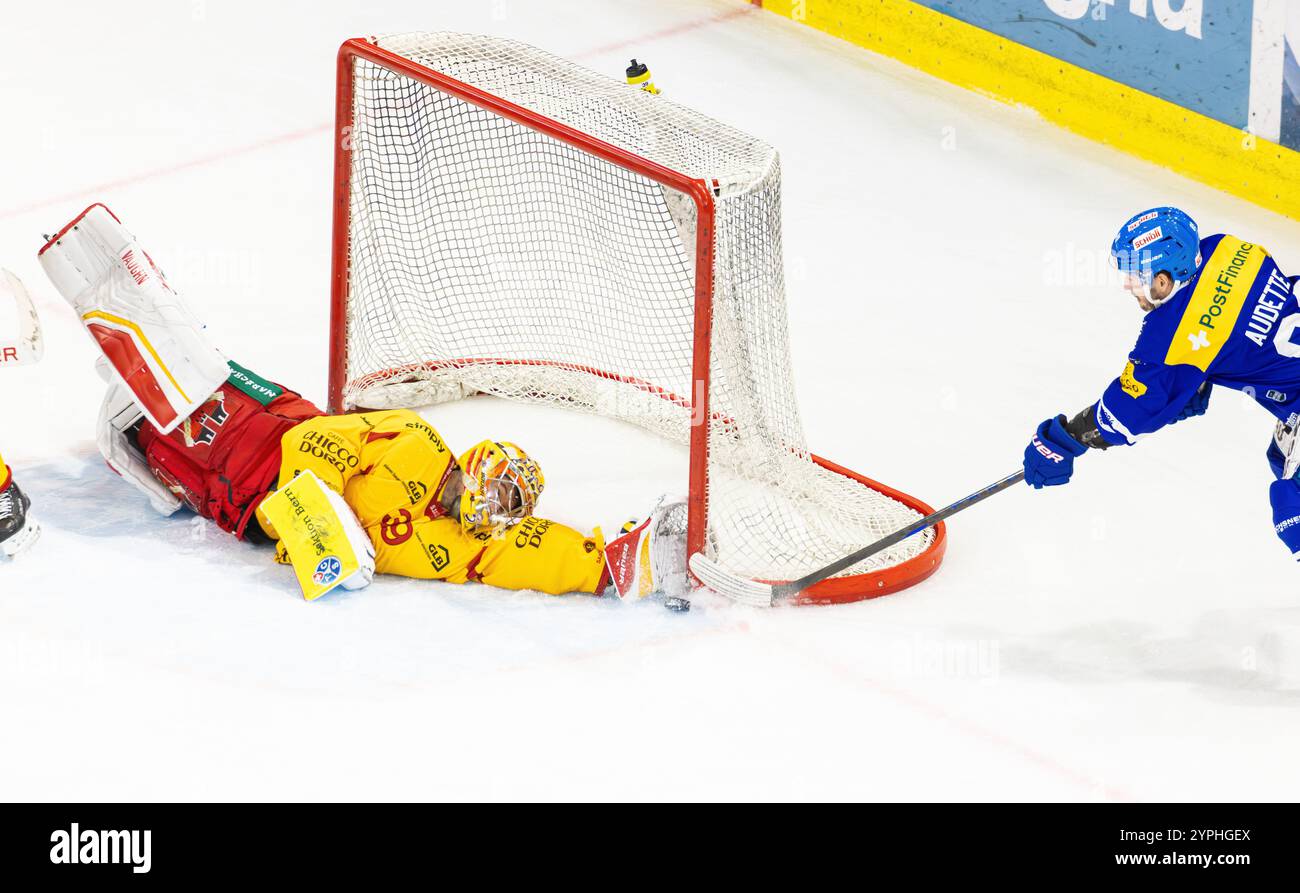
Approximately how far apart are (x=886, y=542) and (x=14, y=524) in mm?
1907

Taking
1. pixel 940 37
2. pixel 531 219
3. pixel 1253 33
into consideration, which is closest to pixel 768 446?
pixel 531 219

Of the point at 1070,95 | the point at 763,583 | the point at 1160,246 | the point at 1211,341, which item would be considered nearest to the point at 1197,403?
the point at 1211,341

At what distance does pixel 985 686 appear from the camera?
4059 millimetres

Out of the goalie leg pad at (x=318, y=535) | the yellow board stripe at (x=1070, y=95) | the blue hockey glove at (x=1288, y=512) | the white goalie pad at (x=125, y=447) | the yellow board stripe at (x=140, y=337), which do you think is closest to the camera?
the blue hockey glove at (x=1288, y=512)

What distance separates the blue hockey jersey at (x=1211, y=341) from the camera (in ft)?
12.5

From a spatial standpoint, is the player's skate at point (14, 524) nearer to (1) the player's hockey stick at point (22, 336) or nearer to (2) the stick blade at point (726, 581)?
(1) the player's hockey stick at point (22, 336)

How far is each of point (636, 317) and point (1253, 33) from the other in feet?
8.35

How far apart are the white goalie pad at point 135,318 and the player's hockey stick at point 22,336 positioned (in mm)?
178

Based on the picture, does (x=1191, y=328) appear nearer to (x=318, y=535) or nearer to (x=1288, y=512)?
(x=1288, y=512)

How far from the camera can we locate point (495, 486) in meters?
4.15

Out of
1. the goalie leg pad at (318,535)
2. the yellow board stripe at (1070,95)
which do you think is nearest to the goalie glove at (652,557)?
the goalie leg pad at (318,535)

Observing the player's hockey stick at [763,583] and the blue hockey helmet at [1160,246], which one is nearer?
the blue hockey helmet at [1160,246]

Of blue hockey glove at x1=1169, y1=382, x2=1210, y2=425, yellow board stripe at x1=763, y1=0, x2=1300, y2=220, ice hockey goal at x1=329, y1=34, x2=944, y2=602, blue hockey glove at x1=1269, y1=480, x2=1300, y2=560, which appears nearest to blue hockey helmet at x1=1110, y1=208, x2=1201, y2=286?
blue hockey glove at x1=1169, y1=382, x2=1210, y2=425

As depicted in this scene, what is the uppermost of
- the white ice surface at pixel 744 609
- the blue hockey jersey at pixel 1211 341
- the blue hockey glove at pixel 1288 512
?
the blue hockey jersey at pixel 1211 341
